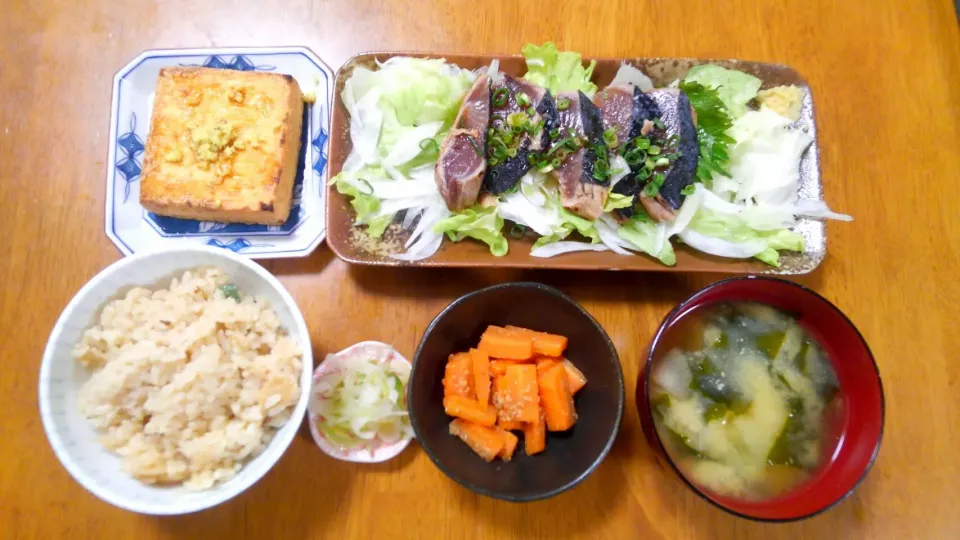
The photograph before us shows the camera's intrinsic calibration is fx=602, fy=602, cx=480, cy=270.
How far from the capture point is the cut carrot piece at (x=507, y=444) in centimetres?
147

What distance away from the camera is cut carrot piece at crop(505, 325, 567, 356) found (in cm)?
151

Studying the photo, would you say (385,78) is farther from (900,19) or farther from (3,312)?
(900,19)

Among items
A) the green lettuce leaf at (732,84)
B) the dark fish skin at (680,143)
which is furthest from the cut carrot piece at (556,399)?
the green lettuce leaf at (732,84)

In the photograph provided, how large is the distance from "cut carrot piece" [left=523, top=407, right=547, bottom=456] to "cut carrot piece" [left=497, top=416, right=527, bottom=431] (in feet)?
0.04

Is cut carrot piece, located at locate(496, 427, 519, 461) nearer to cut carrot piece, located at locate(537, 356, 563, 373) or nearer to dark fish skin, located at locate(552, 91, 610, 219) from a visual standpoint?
cut carrot piece, located at locate(537, 356, 563, 373)

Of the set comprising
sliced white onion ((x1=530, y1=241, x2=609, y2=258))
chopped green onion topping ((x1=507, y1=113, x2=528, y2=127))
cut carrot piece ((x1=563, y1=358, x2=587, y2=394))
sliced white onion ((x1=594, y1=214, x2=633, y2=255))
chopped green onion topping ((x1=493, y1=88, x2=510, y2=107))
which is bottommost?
cut carrot piece ((x1=563, y1=358, x2=587, y2=394))

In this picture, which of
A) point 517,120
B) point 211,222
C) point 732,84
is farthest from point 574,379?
point 211,222

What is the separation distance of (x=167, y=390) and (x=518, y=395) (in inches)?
30.6

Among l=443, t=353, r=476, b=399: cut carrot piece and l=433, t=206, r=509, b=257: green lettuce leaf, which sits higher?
l=433, t=206, r=509, b=257: green lettuce leaf

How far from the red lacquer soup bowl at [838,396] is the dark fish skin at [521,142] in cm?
60

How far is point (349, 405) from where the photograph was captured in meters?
1.57

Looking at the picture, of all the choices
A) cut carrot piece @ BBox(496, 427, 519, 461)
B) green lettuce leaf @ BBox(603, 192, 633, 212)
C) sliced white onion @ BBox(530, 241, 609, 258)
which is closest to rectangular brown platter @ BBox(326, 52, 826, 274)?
sliced white onion @ BBox(530, 241, 609, 258)

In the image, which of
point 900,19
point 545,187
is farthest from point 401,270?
point 900,19

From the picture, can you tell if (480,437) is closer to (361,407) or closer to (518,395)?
(518,395)
